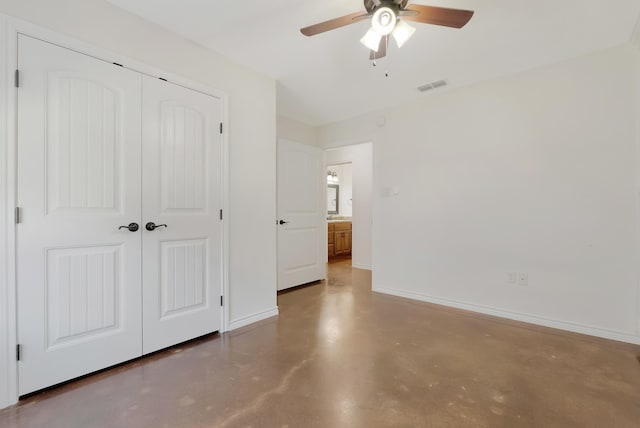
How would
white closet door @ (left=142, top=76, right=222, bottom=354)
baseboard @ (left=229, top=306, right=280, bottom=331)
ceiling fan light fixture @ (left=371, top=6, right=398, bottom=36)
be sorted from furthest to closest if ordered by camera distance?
baseboard @ (left=229, top=306, right=280, bottom=331) → white closet door @ (left=142, top=76, right=222, bottom=354) → ceiling fan light fixture @ (left=371, top=6, right=398, bottom=36)

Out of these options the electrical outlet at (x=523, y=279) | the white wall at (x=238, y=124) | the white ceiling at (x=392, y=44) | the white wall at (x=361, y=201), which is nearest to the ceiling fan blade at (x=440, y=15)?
the white ceiling at (x=392, y=44)

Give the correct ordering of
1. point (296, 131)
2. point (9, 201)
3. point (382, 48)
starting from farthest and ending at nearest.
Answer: point (296, 131), point (382, 48), point (9, 201)

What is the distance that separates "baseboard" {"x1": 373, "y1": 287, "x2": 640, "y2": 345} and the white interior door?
1212 millimetres

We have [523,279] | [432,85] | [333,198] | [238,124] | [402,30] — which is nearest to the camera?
[402,30]

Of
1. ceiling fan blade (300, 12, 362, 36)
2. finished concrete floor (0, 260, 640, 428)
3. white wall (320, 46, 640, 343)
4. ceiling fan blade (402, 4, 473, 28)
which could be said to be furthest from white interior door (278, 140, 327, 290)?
ceiling fan blade (402, 4, 473, 28)

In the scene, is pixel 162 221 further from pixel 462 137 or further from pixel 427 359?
pixel 462 137

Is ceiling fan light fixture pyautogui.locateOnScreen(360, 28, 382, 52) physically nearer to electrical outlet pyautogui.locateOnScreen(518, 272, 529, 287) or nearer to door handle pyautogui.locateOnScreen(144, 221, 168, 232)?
door handle pyautogui.locateOnScreen(144, 221, 168, 232)

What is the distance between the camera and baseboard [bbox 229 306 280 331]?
2.68m

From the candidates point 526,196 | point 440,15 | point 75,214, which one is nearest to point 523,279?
point 526,196

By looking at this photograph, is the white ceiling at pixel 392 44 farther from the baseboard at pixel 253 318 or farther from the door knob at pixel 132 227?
the baseboard at pixel 253 318

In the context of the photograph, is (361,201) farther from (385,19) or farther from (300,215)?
(385,19)

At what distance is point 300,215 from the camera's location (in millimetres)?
4152

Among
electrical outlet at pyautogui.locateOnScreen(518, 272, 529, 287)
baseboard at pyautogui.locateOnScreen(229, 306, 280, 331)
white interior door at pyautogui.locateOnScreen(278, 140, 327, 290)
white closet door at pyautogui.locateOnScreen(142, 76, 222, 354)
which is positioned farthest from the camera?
white interior door at pyautogui.locateOnScreen(278, 140, 327, 290)

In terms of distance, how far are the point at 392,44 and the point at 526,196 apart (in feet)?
6.30
